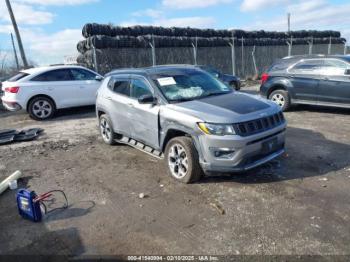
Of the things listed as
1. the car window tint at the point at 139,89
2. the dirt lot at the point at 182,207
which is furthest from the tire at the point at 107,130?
the car window tint at the point at 139,89

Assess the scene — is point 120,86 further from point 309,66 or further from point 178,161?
point 309,66

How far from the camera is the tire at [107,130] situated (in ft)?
21.7

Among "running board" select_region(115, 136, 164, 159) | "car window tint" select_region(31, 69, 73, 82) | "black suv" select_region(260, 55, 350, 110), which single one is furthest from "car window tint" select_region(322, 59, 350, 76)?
"car window tint" select_region(31, 69, 73, 82)

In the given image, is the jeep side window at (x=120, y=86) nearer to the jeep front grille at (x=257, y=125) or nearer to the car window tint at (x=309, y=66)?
the jeep front grille at (x=257, y=125)

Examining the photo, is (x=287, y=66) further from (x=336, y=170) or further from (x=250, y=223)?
(x=250, y=223)

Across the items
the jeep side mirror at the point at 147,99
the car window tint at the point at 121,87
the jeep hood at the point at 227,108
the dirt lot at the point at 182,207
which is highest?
the car window tint at the point at 121,87

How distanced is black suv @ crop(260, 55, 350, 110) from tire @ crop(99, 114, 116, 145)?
5460 millimetres

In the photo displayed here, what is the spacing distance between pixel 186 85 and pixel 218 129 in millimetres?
1360

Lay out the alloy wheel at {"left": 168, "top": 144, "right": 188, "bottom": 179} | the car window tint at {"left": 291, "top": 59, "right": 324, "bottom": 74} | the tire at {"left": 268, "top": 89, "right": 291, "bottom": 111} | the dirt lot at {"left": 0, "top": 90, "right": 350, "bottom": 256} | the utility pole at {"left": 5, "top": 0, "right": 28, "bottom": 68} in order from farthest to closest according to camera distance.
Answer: the utility pole at {"left": 5, "top": 0, "right": 28, "bottom": 68} → the tire at {"left": 268, "top": 89, "right": 291, "bottom": 111} → the car window tint at {"left": 291, "top": 59, "right": 324, "bottom": 74} → the alloy wheel at {"left": 168, "top": 144, "right": 188, "bottom": 179} → the dirt lot at {"left": 0, "top": 90, "right": 350, "bottom": 256}

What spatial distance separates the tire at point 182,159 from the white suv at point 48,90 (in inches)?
259

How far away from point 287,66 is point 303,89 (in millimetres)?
938

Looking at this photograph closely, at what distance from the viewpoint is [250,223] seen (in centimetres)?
364

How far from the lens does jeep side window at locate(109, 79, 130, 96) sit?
5.92 m

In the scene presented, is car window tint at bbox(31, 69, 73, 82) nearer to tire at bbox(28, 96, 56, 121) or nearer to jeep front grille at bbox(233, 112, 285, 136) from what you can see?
tire at bbox(28, 96, 56, 121)
